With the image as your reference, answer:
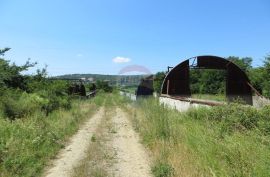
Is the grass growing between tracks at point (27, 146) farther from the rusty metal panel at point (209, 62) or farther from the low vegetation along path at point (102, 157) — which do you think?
the rusty metal panel at point (209, 62)

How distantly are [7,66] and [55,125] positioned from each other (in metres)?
11.1

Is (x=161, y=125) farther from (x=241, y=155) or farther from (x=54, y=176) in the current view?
(x=241, y=155)

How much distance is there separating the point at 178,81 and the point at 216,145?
26.4 meters

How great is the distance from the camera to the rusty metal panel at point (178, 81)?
107 ft

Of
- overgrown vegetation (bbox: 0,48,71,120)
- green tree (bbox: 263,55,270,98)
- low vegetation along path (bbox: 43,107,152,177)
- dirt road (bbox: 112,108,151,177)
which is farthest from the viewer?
green tree (bbox: 263,55,270,98)

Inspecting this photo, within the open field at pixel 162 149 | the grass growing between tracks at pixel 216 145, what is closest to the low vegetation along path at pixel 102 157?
the open field at pixel 162 149

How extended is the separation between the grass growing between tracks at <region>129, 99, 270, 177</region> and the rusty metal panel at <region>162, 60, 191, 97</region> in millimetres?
19708

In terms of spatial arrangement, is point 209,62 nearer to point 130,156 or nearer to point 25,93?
point 25,93

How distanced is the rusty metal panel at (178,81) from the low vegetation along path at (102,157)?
17708 millimetres

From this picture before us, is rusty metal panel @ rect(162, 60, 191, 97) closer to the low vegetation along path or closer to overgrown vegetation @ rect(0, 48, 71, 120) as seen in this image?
overgrown vegetation @ rect(0, 48, 71, 120)

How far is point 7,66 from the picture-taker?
2491 centimetres

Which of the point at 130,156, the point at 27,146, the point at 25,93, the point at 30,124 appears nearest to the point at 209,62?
the point at 25,93

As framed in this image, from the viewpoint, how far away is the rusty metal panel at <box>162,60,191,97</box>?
1287 inches

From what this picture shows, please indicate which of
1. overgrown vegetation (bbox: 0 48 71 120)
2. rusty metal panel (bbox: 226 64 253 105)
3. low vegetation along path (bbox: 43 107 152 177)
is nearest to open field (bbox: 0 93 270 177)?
low vegetation along path (bbox: 43 107 152 177)
